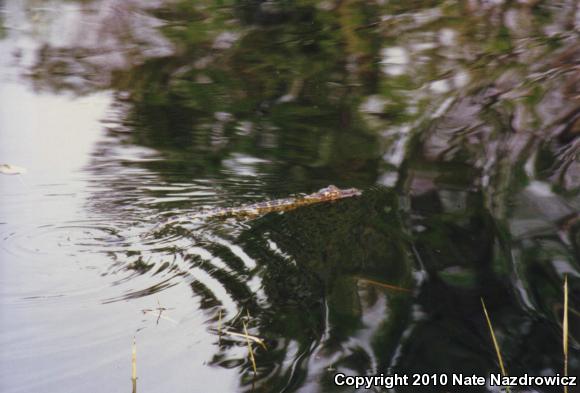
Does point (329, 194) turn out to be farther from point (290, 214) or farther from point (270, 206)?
point (270, 206)

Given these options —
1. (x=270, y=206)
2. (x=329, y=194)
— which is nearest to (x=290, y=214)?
(x=270, y=206)

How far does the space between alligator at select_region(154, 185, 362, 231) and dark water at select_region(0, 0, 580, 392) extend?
0.08 metres

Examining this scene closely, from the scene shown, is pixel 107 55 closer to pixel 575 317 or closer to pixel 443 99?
pixel 443 99

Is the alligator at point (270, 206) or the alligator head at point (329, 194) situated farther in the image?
the alligator head at point (329, 194)

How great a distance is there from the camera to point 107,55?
9.74m

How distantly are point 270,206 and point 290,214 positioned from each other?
0.46 feet

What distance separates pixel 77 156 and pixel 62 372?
9.89 ft

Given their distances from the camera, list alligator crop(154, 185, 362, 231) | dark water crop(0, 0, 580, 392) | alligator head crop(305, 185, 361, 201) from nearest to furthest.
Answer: dark water crop(0, 0, 580, 392), alligator crop(154, 185, 362, 231), alligator head crop(305, 185, 361, 201)

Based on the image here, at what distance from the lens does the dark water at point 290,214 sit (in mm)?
3371

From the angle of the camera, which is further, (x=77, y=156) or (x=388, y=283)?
→ (x=77, y=156)

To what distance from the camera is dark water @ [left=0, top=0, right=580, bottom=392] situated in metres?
3.37

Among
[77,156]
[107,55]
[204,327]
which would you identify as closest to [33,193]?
[77,156]

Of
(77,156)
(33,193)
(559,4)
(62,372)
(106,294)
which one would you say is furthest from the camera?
(559,4)

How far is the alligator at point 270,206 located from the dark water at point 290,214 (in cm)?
8
